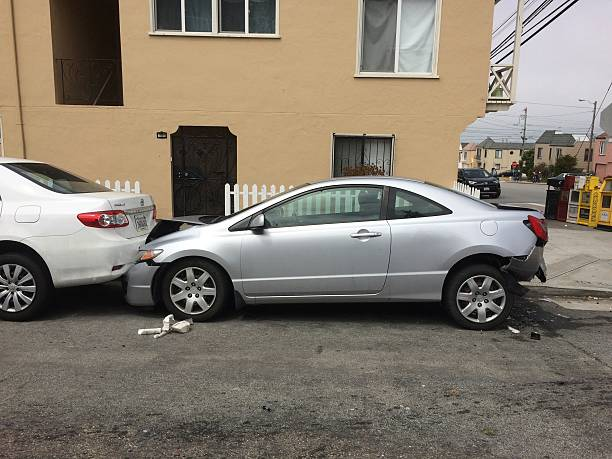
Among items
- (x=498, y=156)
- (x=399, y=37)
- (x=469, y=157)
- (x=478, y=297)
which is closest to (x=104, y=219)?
(x=478, y=297)

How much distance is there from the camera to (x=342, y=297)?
5.15 metres

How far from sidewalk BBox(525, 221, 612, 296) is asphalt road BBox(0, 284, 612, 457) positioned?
1544mm

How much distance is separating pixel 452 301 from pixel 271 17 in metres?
7.92

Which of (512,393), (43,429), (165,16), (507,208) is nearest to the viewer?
(43,429)

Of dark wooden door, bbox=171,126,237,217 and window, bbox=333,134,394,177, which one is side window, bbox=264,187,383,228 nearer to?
window, bbox=333,134,394,177

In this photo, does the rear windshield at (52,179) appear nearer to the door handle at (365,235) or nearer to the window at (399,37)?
the door handle at (365,235)

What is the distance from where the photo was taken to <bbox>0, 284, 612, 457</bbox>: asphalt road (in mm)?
3070

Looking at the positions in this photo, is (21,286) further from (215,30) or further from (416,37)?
(416,37)

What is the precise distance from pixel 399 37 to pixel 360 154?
257 centimetres

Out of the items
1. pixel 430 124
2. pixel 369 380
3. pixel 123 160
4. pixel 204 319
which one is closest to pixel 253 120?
pixel 123 160

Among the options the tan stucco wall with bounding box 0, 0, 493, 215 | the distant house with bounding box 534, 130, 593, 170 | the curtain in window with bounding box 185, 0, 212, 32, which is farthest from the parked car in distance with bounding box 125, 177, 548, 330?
the distant house with bounding box 534, 130, 593, 170

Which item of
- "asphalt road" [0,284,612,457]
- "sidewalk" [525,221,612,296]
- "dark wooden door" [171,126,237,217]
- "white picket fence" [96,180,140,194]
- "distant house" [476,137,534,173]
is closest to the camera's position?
"asphalt road" [0,284,612,457]

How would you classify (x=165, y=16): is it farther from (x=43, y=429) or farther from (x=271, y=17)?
(x=43, y=429)

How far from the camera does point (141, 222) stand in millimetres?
5809
